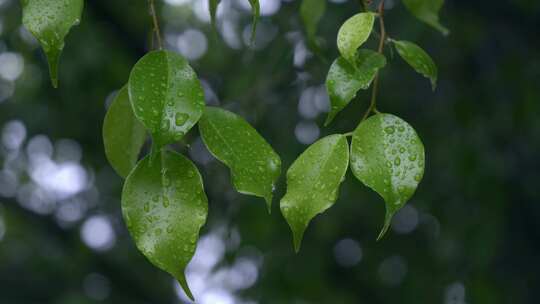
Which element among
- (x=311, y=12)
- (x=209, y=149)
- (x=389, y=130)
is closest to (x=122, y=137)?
(x=209, y=149)

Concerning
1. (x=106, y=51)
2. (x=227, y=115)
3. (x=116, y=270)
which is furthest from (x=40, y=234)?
(x=227, y=115)

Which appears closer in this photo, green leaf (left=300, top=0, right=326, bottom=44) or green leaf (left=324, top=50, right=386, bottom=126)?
green leaf (left=324, top=50, right=386, bottom=126)

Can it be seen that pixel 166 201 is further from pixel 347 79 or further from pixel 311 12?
pixel 311 12

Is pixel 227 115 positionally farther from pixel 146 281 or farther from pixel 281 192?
pixel 146 281

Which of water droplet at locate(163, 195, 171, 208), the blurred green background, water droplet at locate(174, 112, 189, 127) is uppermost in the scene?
water droplet at locate(174, 112, 189, 127)

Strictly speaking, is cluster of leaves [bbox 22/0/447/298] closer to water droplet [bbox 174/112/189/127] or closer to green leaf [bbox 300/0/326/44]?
water droplet [bbox 174/112/189/127]

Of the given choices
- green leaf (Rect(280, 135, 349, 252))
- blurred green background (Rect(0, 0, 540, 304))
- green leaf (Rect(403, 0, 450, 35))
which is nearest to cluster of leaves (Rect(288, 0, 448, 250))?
green leaf (Rect(280, 135, 349, 252))

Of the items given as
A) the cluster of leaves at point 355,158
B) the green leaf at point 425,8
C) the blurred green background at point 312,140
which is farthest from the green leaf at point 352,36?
the blurred green background at point 312,140
